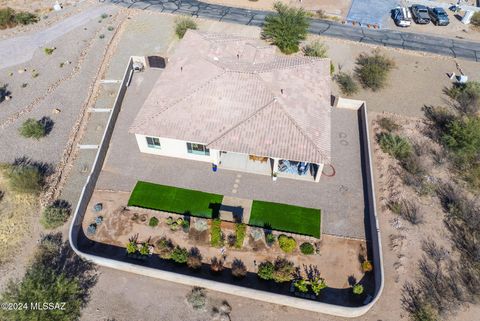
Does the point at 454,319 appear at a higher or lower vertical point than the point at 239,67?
lower

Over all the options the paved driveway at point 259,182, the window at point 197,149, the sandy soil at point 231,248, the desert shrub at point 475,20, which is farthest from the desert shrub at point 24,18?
the desert shrub at point 475,20

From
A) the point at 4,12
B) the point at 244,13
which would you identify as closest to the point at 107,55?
the point at 4,12

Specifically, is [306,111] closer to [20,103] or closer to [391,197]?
[391,197]

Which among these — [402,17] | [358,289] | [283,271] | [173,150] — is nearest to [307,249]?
[283,271]

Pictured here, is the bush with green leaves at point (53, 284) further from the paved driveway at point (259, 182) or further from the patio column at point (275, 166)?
the patio column at point (275, 166)

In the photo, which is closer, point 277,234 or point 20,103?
point 277,234

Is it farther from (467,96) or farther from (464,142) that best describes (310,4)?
(464,142)

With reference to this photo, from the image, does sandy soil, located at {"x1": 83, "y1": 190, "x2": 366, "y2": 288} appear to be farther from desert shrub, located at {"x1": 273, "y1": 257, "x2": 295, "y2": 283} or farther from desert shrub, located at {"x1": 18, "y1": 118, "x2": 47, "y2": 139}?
desert shrub, located at {"x1": 18, "y1": 118, "x2": 47, "y2": 139}
